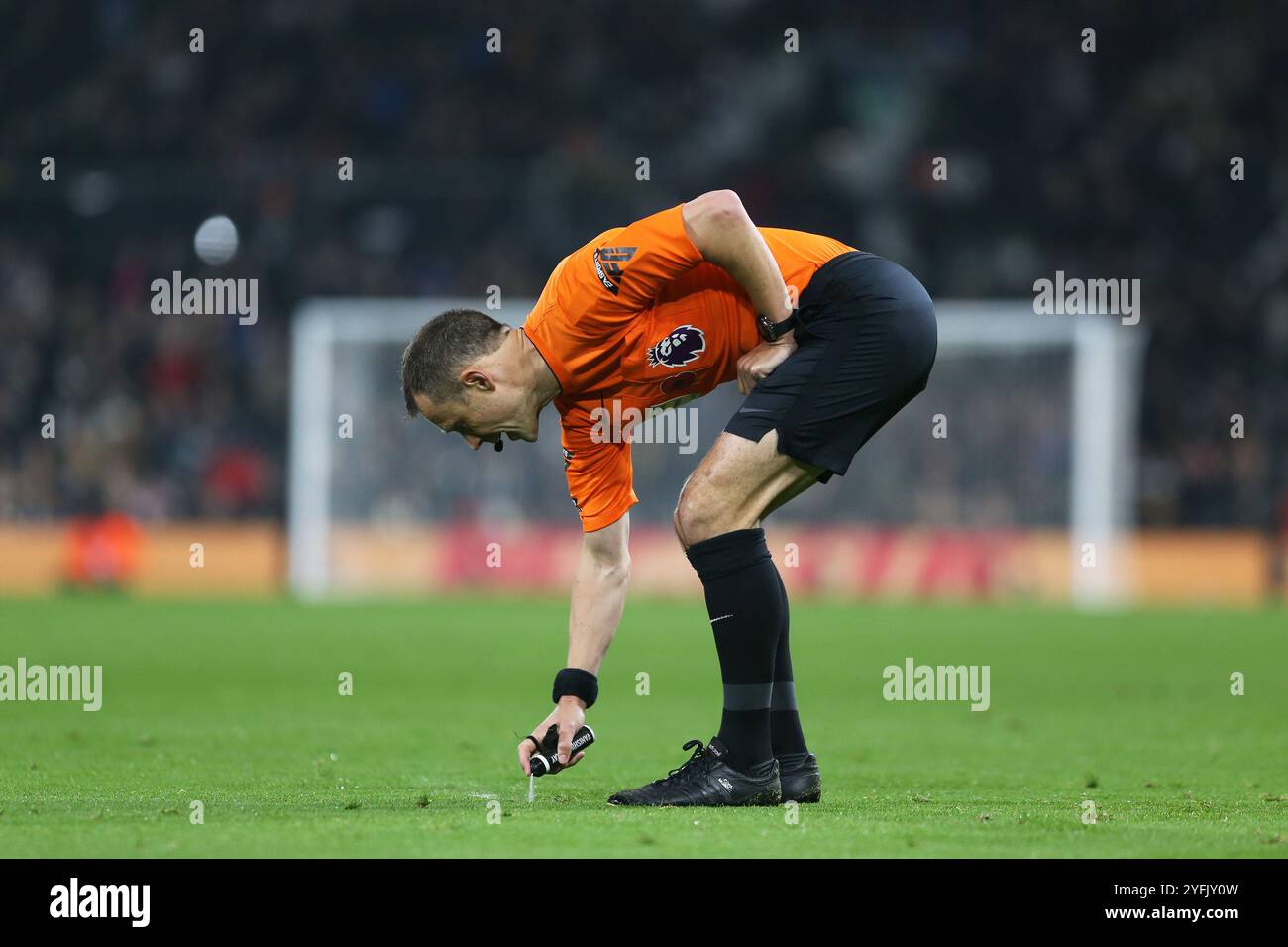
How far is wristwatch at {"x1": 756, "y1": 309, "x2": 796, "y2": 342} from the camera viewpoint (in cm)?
568

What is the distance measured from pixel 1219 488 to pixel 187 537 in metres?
11.8

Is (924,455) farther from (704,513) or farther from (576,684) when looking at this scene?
(704,513)

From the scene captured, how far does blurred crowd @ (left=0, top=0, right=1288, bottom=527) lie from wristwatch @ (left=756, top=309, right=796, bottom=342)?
16.1m

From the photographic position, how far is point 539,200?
23141mm

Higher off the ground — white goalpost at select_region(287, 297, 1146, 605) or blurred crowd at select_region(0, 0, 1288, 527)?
blurred crowd at select_region(0, 0, 1288, 527)

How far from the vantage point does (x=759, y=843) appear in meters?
4.82

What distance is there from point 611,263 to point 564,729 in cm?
150

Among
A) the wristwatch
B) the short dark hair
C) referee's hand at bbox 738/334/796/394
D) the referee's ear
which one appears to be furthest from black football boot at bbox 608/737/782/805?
the referee's ear

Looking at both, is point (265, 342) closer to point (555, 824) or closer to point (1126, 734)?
point (1126, 734)

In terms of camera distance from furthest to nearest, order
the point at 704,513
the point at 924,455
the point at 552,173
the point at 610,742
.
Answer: the point at 552,173
the point at 924,455
the point at 610,742
the point at 704,513

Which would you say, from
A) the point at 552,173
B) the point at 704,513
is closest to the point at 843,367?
the point at 704,513

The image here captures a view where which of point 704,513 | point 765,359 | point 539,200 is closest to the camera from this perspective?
point 704,513

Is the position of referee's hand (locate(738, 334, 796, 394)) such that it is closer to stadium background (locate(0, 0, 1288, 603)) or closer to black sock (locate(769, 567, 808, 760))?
black sock (locate(769, 567, 808, 760))

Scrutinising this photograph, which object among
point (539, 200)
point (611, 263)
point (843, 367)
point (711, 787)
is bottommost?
point (711, 787)
